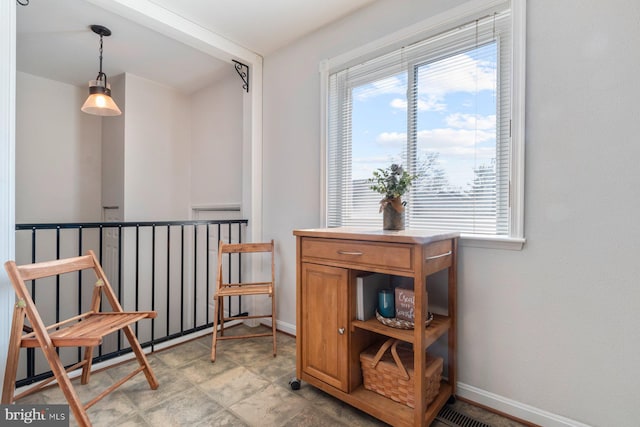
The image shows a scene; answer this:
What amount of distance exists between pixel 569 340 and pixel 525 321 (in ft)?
0.59

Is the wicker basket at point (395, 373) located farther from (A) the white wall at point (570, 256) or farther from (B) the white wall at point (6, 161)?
(B) the white wall at point (6, 161)

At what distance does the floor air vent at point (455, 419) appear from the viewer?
154 centimetres

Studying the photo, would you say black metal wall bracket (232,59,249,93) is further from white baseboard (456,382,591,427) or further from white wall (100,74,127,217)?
white baseboard (456,382,591,427)

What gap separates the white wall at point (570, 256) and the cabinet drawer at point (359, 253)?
1.79ft

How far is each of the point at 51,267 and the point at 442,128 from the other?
91.1 inches

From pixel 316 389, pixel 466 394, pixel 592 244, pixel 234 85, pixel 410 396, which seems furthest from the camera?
pixel 234 85

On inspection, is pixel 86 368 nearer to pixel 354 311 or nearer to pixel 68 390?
pixel 68 390

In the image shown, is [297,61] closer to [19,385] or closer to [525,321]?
[525,321]

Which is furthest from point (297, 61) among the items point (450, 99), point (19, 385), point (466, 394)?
point (19, 385)

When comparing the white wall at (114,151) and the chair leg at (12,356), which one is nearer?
the chair leg at (12,356)

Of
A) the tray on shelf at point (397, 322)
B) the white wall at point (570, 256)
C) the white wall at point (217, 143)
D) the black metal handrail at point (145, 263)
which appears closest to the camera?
the white wall at point (570, 256)

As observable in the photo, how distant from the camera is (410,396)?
1498 millimetres

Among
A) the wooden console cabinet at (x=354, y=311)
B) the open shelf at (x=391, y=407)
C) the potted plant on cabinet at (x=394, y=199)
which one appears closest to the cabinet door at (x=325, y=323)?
the wooden console cabinet at (x=354, y=311)
